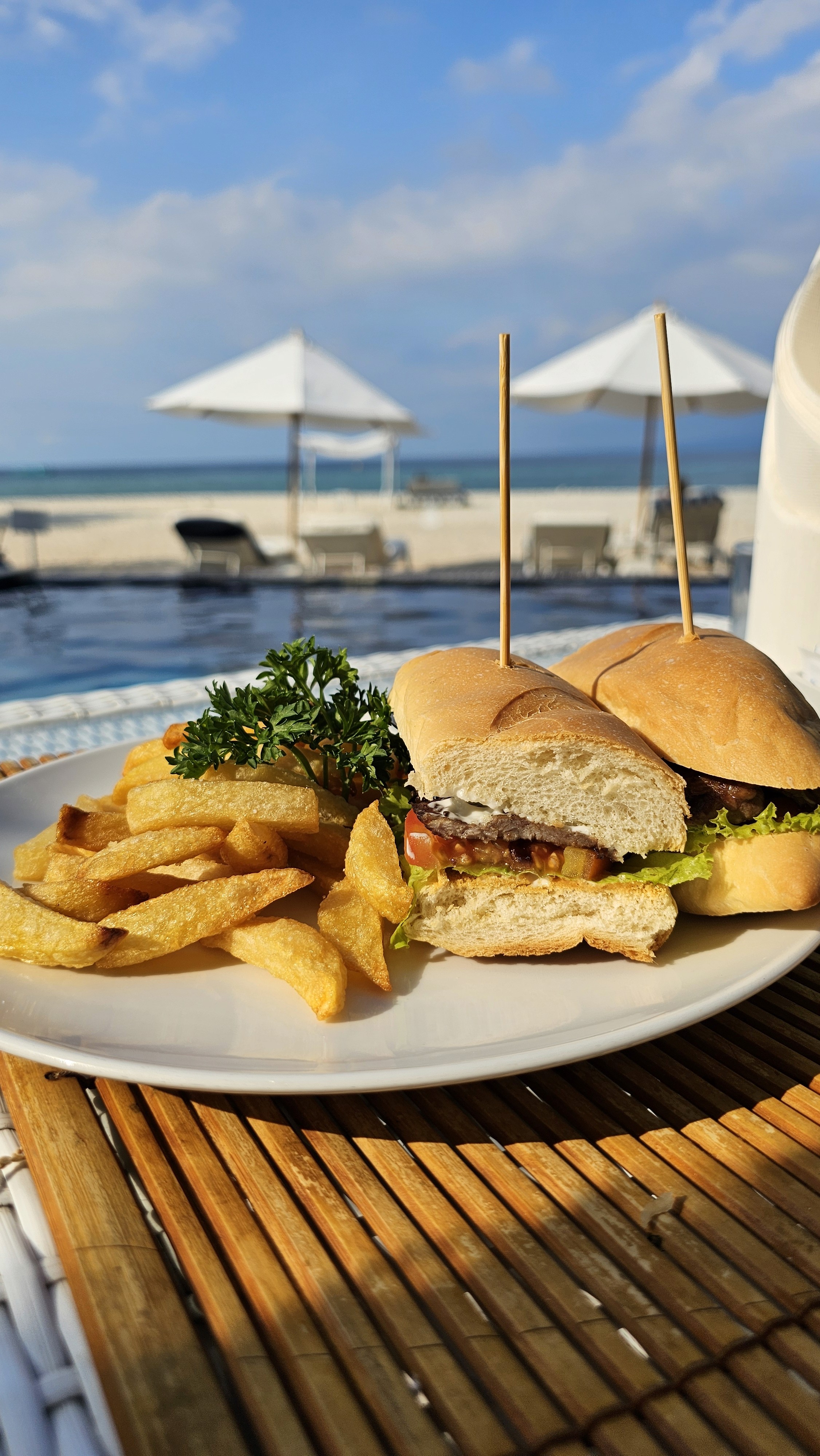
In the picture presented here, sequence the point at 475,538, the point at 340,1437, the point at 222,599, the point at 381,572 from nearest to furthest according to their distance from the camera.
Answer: the point at 340,1437
the point at 222,599
the point at 381,572
the point at 475,538

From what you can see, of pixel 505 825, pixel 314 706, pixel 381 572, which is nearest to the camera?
pixel 505 825

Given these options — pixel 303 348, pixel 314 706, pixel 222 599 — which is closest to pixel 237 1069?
pixel 314 706

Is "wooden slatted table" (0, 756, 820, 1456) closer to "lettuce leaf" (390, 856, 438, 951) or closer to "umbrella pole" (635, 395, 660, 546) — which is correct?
"lettuce leaf" (390, 856, 438, 951)

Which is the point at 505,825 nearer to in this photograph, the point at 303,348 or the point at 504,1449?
the point at 504,1449

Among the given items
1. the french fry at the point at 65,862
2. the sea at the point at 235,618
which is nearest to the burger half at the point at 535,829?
the french fry at the point at 65,862

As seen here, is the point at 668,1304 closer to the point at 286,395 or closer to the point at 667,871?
the point at 667,871

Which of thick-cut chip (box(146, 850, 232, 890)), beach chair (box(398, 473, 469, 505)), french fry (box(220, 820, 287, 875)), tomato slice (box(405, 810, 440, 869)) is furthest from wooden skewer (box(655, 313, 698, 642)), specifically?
beach chair (box(398, 473, 469, 505))

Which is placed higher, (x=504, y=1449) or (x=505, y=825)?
(x=505, y=825)

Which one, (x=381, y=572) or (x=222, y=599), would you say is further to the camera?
(x=381, y=572)
